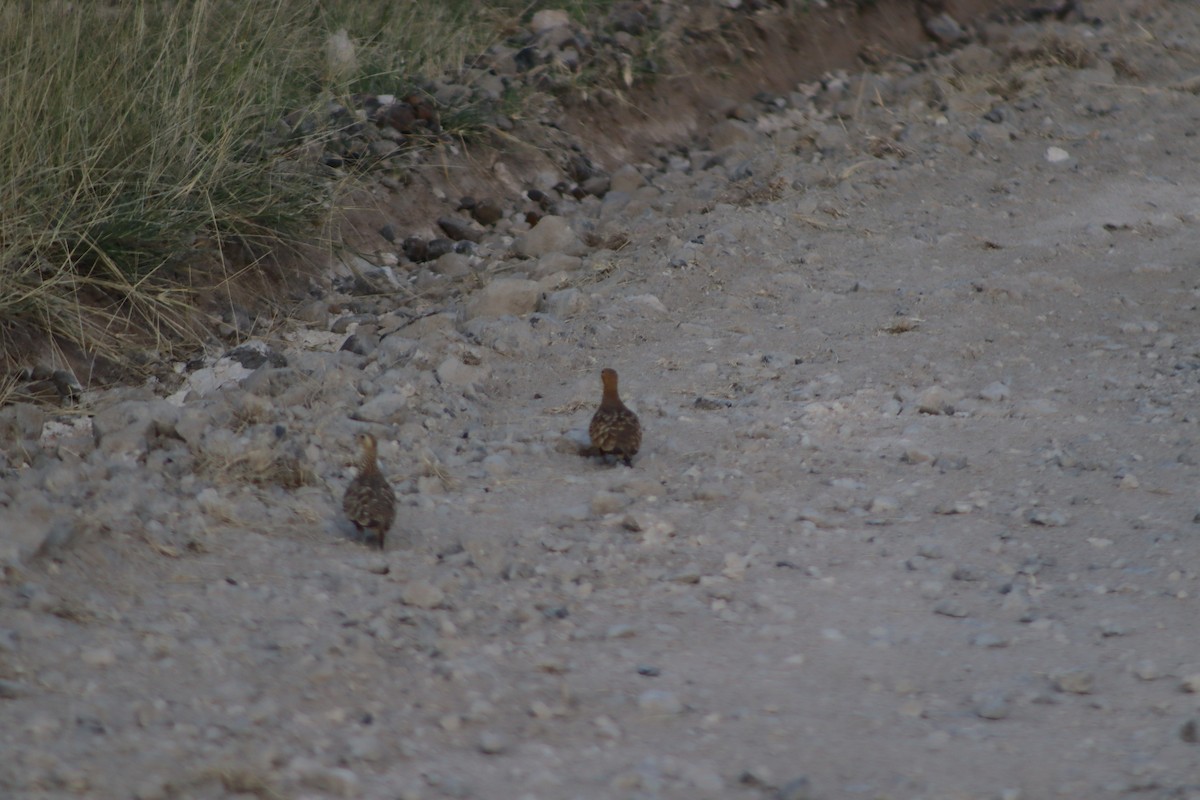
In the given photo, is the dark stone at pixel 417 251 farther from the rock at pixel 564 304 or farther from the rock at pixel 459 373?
the rock at pixel 459 373

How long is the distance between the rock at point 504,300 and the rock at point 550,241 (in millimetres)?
933

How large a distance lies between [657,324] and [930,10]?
7067 mm

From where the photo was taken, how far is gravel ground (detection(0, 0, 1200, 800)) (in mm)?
2689

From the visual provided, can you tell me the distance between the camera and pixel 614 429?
422cm

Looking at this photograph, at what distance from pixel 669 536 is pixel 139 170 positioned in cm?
329

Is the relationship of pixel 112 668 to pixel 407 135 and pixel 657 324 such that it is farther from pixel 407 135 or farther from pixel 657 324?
pixel 407 135

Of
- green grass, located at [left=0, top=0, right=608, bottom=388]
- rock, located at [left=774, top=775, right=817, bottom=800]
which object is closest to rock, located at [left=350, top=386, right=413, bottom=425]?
green grass, located at [left=0, top=0, right=608, bottom=388]

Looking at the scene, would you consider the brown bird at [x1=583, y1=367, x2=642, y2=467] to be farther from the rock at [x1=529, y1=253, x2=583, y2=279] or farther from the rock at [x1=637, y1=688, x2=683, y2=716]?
the rock at [x1=529, y1=253, x2=583, y2=279]

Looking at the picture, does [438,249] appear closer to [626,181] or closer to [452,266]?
[452,266]

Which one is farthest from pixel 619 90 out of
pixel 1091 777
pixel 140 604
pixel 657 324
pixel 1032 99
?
pixel 1091 777

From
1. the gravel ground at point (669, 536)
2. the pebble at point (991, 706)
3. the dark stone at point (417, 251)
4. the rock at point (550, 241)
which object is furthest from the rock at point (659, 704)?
the dark stone at point (417, 251)

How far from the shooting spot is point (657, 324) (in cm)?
568

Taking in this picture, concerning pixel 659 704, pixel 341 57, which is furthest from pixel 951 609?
pixel 341 57

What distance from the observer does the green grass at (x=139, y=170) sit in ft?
17.7
